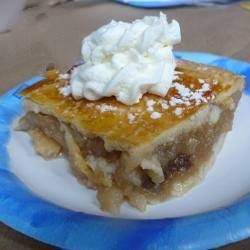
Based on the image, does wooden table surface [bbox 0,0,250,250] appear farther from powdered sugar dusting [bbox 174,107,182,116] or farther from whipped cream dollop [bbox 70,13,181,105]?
powdered sugar dusting [bbox 174,107,182,116]

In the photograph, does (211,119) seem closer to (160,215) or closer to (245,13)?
(160,215)

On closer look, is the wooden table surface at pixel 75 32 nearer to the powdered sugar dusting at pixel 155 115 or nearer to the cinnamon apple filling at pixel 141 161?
the cinnamon apple filling at pixel 141 161

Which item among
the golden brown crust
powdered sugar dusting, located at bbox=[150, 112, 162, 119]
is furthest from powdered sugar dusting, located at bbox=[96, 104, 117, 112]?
powdered sugar dusting, located at bbox=[150, 112, 162, 119]

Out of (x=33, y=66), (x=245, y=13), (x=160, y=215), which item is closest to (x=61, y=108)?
(x=160, y=215)

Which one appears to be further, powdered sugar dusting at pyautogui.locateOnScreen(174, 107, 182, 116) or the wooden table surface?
the wooden table surface

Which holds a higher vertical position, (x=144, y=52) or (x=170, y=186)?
(x=144, y=52)

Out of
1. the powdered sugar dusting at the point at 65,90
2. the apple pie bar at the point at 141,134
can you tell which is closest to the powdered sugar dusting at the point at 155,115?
the apple pie bar at the point at 141,134

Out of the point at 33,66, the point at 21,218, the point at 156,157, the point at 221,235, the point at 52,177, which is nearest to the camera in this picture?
the point at 221,235

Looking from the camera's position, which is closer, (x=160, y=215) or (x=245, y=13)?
(x=160, y=215)
